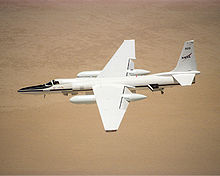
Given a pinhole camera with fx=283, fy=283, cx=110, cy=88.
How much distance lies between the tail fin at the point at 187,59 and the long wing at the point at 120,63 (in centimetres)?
441

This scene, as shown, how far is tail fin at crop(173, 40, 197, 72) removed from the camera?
2362 centimetres

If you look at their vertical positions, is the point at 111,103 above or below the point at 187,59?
below

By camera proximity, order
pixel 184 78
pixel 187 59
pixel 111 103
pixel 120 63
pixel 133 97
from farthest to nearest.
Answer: pixel 120 63, pixel 187 59, pixel 184 78, pixel 133 97, pixel 111 103

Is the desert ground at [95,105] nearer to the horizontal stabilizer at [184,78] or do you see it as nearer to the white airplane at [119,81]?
the white airplane at [119,81]

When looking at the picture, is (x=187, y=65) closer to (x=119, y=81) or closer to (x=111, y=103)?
(x=119, y=81)

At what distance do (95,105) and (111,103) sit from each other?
16.0 ft

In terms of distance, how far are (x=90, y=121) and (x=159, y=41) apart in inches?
574

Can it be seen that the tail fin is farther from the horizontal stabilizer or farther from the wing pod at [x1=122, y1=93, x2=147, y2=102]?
the wing pod at [x1=122, y1=93, x2=147, y2=102]

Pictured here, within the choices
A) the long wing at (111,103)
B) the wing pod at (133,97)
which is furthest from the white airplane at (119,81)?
the wing pod at (133,97)

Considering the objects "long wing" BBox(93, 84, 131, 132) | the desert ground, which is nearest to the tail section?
the desert ground

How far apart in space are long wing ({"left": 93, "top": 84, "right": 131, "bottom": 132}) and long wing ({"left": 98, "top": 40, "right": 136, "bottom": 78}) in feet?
6.41

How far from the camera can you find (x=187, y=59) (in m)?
23.8

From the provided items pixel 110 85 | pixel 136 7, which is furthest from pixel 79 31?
pixel 110 85

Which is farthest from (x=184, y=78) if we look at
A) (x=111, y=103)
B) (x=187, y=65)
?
(x=111, y=103)
